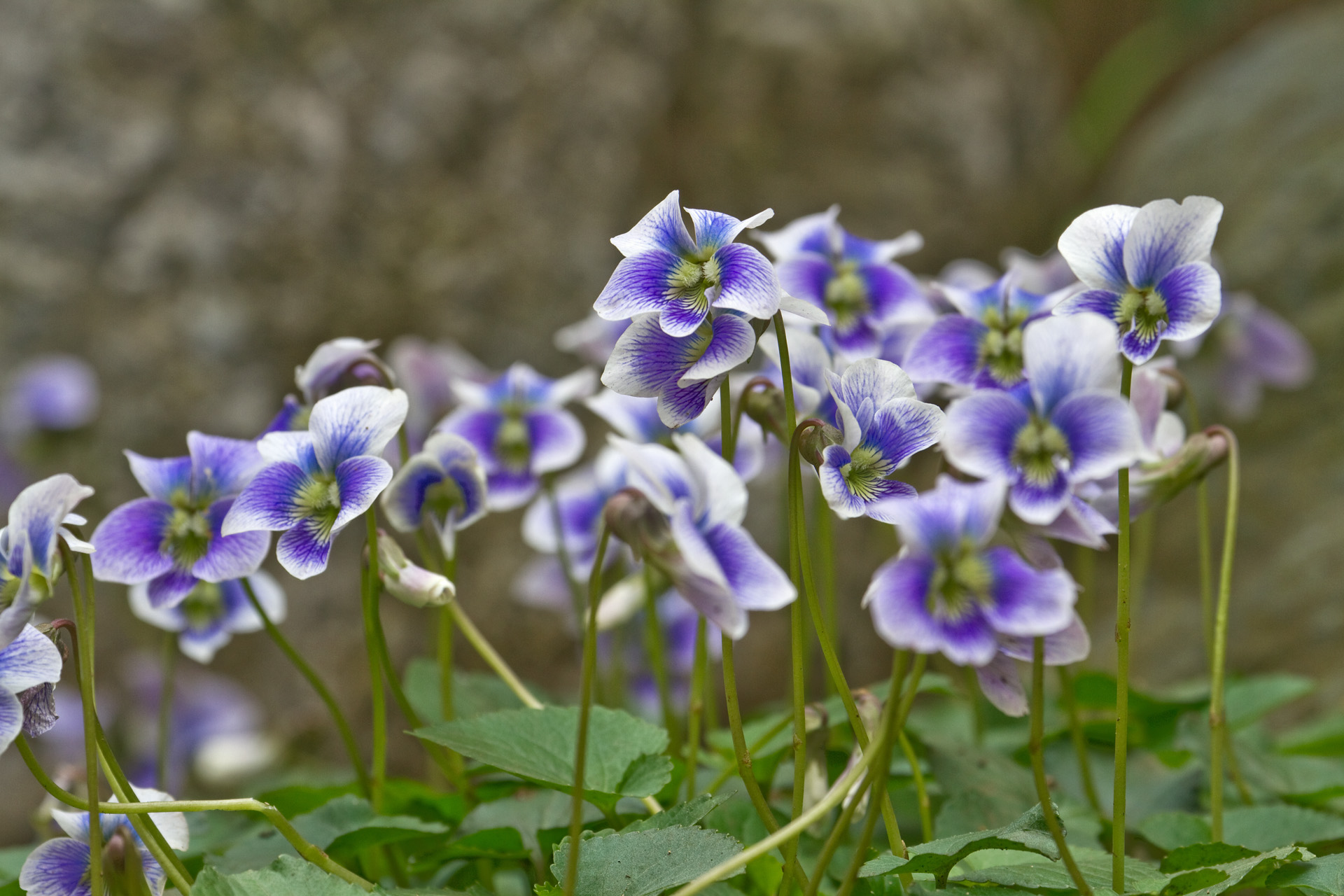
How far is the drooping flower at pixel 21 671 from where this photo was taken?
588mm

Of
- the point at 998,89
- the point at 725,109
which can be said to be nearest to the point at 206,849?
the point at 725,109

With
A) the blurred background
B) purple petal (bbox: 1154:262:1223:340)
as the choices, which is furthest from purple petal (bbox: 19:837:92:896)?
the blurred background

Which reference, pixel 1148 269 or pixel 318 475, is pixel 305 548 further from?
pixel 1148 269

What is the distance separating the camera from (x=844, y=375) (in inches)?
25.8

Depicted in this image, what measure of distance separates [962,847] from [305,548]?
0.44 m

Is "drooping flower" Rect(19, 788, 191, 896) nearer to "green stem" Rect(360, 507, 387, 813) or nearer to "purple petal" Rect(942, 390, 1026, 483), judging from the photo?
"green stem" Rect(360, 507, 387, 813)

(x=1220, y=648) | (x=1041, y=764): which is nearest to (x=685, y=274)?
(x=1041, y=764)

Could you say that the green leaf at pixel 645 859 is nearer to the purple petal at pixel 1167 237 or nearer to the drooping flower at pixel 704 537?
the drooping flower at pixel 704 537

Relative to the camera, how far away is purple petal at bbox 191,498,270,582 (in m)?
0.73

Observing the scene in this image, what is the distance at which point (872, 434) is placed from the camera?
2.10 feet

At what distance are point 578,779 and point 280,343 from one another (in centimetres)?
192

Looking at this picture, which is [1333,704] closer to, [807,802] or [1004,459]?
[807,802]

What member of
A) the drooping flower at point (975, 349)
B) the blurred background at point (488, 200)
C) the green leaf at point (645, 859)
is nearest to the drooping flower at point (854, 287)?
the drooping flower at point (975, 349)

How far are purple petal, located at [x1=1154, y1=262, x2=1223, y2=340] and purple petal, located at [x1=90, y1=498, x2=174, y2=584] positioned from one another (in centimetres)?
68
